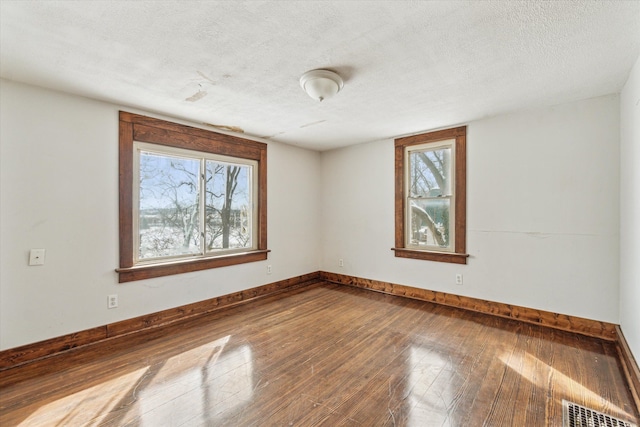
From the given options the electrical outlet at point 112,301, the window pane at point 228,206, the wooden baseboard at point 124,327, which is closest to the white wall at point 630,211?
the wooden baseboard at point 124,327

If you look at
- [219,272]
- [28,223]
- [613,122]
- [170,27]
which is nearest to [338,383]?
[219,272]

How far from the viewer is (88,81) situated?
2414 millimetres

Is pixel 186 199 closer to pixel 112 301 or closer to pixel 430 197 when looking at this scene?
pixel 112 301

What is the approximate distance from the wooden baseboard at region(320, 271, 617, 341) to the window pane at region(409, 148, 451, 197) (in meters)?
1.41

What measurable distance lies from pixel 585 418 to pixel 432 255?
231cm

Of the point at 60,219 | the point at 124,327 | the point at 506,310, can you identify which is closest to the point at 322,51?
the point at 60,219

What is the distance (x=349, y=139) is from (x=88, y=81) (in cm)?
320

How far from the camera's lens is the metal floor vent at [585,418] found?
1.66 meters

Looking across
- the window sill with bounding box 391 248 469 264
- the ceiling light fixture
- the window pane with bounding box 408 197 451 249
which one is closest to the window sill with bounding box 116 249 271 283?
the window sill with bounding box 391 248 469 264

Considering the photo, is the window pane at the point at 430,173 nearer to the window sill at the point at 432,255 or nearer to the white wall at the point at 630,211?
the window sill at the point at 432,255

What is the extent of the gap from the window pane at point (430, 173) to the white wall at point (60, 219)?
3478 mm

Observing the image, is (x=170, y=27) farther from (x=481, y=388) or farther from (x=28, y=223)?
(x=481, y=388)

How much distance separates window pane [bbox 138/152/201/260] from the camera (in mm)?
3189

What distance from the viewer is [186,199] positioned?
354 centimetres
